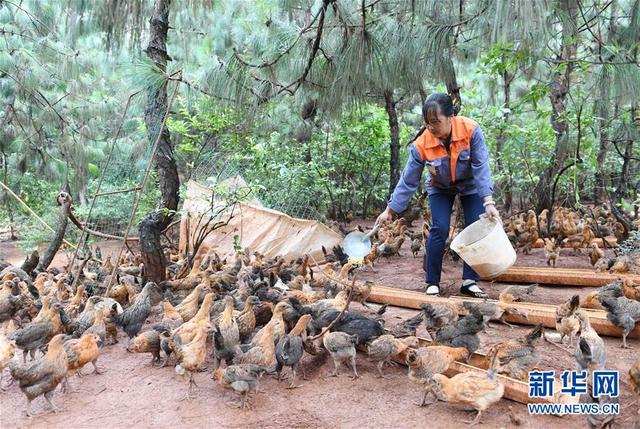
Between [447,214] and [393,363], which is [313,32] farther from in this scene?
[393,363]

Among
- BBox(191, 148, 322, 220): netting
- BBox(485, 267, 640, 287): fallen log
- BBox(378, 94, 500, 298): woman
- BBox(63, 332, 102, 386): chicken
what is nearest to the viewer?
BBox(63, 332, 102, 386): chicken

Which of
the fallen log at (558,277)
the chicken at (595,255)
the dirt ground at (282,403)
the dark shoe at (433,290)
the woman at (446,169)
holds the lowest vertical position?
the dirt ground at (282,403)

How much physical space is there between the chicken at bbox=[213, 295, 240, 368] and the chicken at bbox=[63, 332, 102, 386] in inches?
38.2

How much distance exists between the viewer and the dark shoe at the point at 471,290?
541cm

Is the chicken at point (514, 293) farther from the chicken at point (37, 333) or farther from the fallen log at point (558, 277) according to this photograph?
the chicken at point (37, 333)

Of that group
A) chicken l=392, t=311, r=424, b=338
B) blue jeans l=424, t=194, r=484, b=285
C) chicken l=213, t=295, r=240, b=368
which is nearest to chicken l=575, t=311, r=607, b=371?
chicken l=392, t=311, r=424, b=338

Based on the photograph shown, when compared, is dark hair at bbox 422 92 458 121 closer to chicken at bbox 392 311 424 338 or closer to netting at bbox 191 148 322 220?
chicken at bbox 392 311 424 338

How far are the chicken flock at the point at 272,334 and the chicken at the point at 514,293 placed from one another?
15mm

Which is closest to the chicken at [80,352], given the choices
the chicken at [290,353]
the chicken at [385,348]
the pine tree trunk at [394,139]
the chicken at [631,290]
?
the chicken at [290,353]

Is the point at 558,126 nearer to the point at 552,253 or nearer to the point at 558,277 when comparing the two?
the point at 552,253

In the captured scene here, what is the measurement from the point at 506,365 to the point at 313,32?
3.91 metres

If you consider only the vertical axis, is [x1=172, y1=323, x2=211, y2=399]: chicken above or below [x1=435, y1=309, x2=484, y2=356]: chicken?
below

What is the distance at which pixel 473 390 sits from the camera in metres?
3.20

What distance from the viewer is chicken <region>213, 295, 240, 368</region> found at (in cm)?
421
